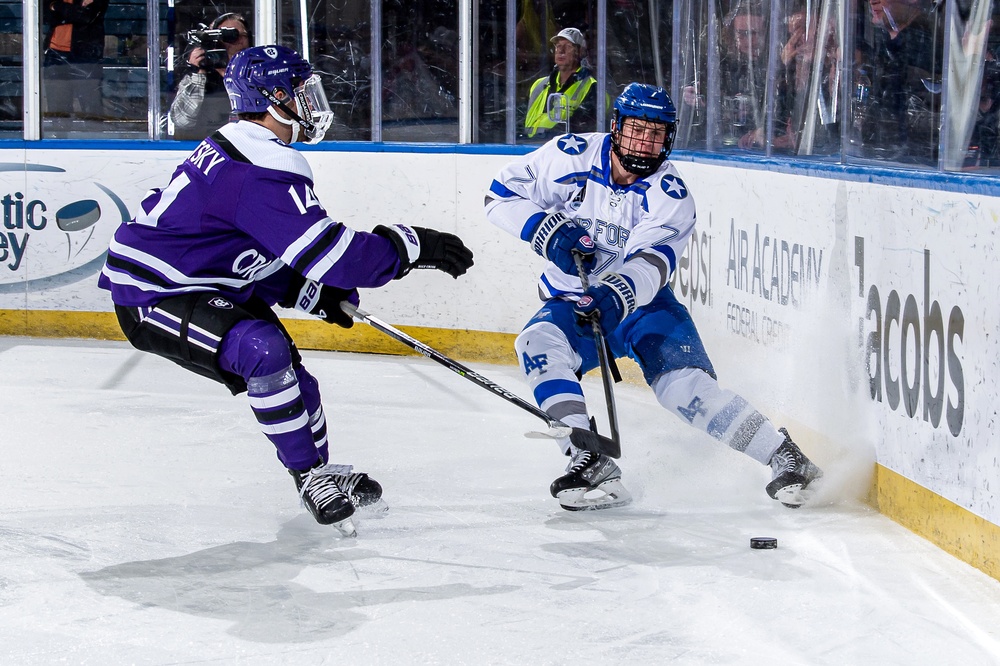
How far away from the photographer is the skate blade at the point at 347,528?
3191 millimetres

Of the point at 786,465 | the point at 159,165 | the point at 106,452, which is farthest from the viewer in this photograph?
the point at 159,165

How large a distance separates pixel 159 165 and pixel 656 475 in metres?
3.45

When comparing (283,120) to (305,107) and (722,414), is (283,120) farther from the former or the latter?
(722,414)

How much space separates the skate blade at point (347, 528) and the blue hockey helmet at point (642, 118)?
A: 1.19 meters

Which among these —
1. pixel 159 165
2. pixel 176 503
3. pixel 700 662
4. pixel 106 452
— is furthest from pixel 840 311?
pixel 159 165

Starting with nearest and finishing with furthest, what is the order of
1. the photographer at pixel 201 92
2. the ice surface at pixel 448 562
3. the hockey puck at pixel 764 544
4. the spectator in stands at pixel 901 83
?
the ice surface at pixel 448 562
the hockey puck at pixel 764 544
the spectator in stands at pixel 901 83
the photographer at pixel 201 92

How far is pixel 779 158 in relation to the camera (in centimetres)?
435

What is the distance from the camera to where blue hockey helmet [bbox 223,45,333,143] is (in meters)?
3.21

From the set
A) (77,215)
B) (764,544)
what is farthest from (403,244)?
(77,215)

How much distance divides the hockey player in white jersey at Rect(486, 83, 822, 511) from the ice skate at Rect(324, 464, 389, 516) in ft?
1.46

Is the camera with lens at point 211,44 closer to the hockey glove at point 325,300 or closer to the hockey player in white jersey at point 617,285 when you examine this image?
the hockey player in white jersey at point 617,285

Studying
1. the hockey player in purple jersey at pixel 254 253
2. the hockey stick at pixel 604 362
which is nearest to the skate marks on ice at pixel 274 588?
the hockey player in purple jersey at pixel 254 253

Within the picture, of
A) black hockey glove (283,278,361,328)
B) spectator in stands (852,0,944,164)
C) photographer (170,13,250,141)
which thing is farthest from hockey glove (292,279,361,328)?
photographer (170,13,250,141)

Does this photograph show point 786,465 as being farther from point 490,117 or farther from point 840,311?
point 490,117
